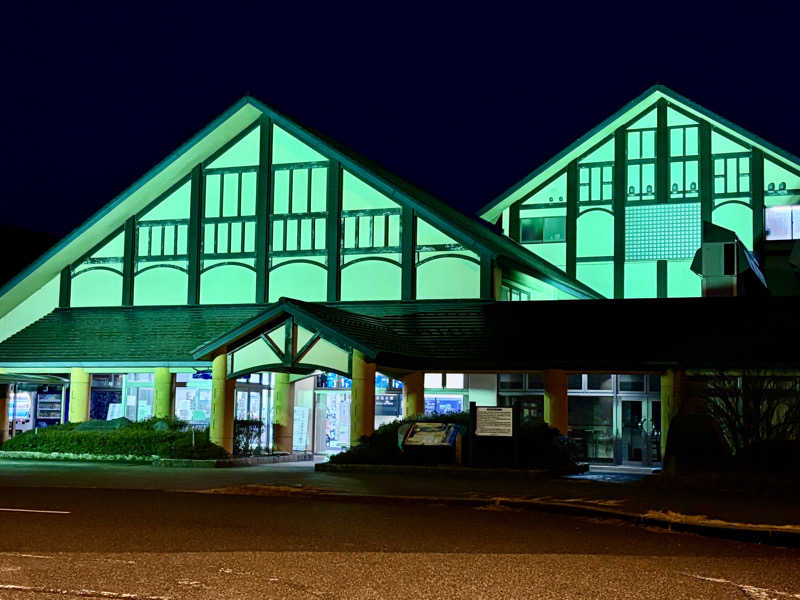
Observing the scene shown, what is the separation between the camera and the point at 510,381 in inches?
1195

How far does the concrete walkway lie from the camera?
1360 cm

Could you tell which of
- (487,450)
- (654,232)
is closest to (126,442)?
(487,450)

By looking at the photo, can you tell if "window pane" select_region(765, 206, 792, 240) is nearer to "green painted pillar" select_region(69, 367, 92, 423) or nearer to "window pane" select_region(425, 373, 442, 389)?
"window pane" select_region(425, 373, 442, 389)

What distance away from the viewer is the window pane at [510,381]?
99.2 feet

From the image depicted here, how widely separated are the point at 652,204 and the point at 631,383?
490 inches

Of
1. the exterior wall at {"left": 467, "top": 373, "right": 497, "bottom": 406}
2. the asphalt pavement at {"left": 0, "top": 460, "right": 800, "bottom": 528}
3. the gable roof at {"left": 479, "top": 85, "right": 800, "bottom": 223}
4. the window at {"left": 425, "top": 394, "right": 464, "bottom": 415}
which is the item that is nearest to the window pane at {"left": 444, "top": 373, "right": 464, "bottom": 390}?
the window at {"left": 425, "top": 394, "right": 464, "bottom": 415}

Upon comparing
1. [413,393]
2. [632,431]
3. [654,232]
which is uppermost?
[654,232]

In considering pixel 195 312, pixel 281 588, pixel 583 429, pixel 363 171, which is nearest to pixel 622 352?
pixel 583 429

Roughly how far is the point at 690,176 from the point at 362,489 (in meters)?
25.7

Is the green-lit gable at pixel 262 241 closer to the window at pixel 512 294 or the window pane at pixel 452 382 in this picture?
the window at pixel 512 294

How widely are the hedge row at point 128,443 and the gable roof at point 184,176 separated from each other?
7.18 metres

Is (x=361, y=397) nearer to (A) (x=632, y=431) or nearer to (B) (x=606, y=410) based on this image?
(B) (x=606, y=410)

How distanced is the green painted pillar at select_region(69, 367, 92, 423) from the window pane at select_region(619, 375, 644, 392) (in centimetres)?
1532

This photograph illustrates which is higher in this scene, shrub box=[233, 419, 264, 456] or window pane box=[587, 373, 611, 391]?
window pane box=[587, 373, 611, 391]
